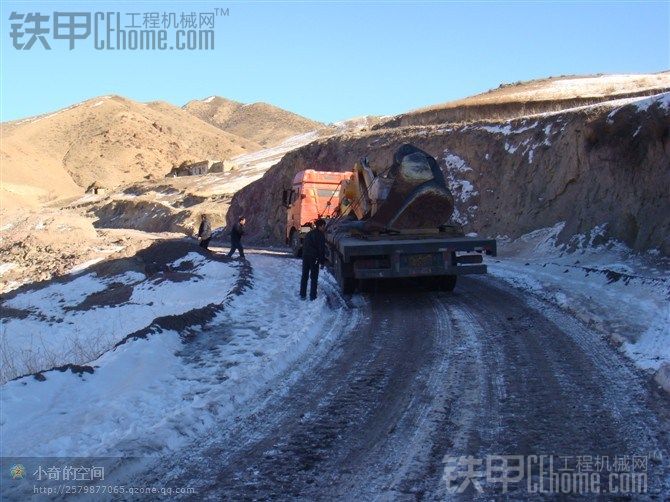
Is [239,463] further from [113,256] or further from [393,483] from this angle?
[113,256]

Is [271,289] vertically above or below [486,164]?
below

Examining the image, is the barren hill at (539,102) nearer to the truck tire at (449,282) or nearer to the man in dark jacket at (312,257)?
the truck tire at (449,282)

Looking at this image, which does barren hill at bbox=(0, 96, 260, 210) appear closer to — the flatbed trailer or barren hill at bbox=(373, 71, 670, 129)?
barren hill at bbox=(373, 71, 670, 129)

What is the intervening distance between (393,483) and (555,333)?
5121 mm

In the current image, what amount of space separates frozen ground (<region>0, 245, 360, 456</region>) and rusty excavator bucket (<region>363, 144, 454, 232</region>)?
2160 mm

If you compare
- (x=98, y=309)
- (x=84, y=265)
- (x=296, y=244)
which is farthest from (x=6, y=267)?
(x=296, y=244)

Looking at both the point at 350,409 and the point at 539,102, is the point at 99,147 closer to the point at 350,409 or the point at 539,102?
the point at 539,102

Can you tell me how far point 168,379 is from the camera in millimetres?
6555

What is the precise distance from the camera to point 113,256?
24.0 meters

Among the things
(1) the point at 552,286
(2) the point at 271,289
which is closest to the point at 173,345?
(2) the point at 271,289

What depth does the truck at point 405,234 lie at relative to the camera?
1126 cm

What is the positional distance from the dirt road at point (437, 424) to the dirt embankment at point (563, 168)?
8289 millimetres

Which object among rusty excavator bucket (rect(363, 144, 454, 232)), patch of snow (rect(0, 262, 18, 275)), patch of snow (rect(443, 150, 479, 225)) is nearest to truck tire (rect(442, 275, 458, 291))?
rusty excavator bucket (rect(363, 144, 454, 232))

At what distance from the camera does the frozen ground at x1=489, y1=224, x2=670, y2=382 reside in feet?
25.7
